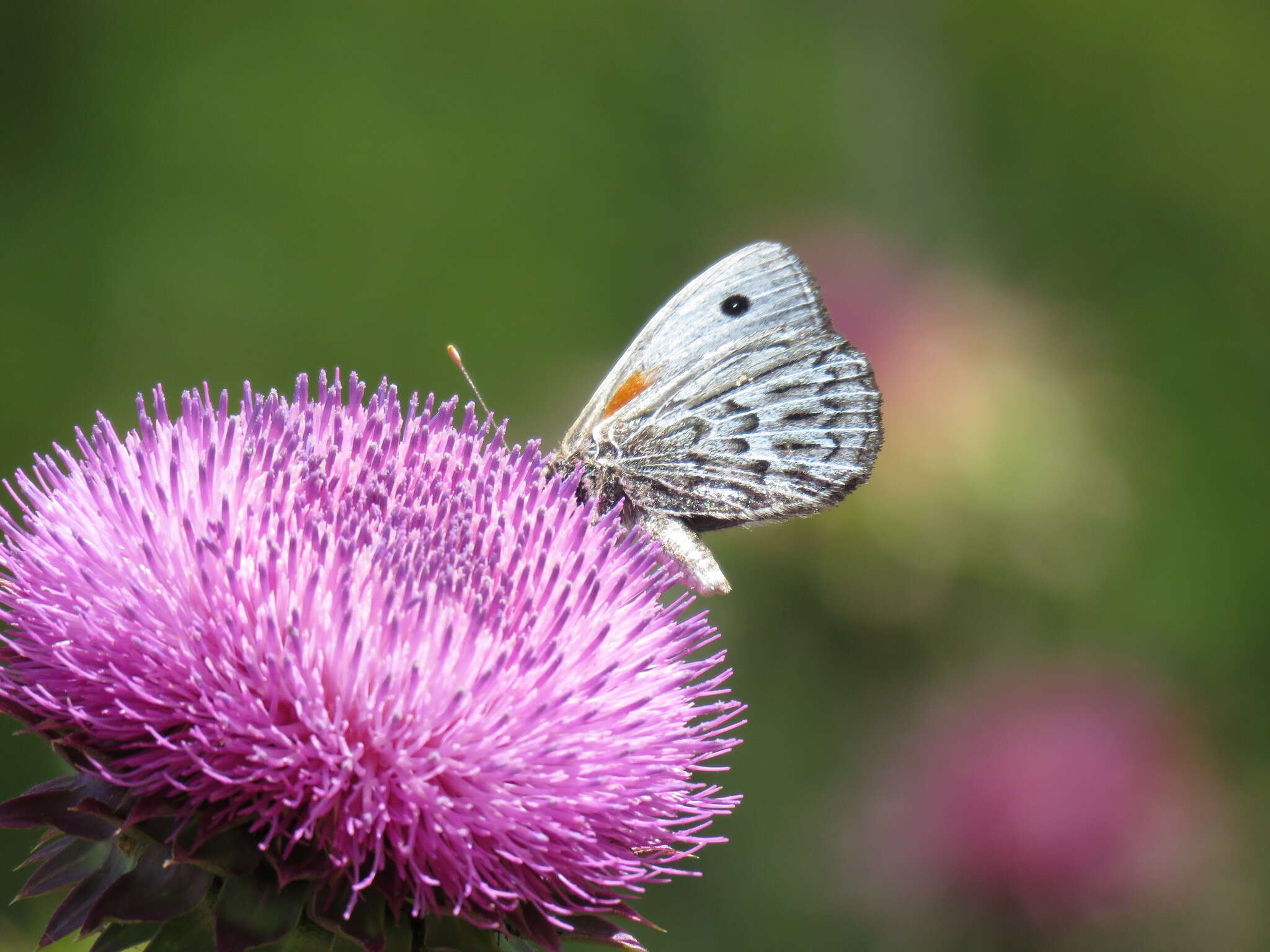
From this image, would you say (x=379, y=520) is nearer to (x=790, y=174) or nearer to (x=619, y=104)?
(x=790, y=174)

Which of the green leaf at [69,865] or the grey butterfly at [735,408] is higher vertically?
the grey butterfly at [735,408]

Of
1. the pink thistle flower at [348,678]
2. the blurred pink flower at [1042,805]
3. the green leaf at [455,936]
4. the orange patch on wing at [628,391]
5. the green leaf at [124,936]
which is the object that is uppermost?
the blurred pink flower at [1042,805]

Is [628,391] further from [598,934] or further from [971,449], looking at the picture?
[971,449]

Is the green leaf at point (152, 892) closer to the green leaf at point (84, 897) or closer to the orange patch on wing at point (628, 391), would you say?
the green leaf at point (84, 897)

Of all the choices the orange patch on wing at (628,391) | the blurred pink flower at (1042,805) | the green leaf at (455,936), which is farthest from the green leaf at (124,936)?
the blurred pink flower at (1042,805)

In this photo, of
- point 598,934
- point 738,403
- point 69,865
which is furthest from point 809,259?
point 69,865

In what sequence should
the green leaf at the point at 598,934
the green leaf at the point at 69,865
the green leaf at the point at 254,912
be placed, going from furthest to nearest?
the green leaf at the point at 598,934 < the green leaf at the point at 69,865 < the green leaf at the point at 254,912

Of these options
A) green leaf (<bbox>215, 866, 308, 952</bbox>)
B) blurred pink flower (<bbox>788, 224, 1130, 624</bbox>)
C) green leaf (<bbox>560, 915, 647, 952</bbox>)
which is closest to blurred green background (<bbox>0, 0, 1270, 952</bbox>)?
blurred pink flower (<bbox>788, 224, 1130, 624</bbox>)

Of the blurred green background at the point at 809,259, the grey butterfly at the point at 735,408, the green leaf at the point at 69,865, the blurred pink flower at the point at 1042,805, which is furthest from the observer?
the blurred green background at the point at 809,259

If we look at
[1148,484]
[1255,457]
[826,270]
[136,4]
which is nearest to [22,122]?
[136,4]

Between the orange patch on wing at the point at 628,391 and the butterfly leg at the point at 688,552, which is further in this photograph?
the orange patch on wing at the point at 628,391
